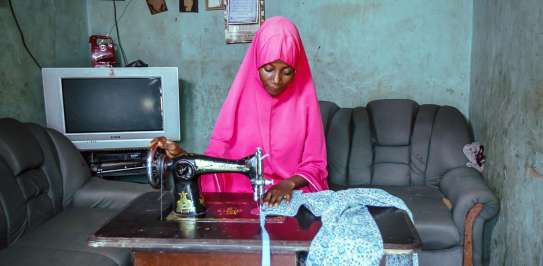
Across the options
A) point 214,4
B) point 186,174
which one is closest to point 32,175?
point 186,174

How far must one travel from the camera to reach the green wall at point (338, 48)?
3092mm

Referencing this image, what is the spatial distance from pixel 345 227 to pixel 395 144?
177cm

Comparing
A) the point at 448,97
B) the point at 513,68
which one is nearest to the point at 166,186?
the point at 513,68

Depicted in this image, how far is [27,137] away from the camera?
2316 millimetres

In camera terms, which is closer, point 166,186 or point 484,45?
point 166,186

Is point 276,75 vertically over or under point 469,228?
over

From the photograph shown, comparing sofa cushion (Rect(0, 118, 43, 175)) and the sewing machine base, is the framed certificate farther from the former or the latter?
the sewing machine base

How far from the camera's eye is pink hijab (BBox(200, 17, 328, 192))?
5.88 feet

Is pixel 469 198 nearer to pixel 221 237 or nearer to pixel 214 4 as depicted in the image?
pixel 221 237

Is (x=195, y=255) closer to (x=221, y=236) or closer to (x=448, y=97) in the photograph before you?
(x=221, y=236)

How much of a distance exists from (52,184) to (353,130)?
1832 millimetres

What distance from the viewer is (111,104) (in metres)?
2.91

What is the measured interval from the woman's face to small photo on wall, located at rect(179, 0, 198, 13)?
6.00ft

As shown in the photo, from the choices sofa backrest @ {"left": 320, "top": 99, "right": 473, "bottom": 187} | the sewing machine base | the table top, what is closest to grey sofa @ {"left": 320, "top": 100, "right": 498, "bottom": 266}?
sofa backrest @ {"left": 320, "top": 99, "right": 473, "bottom": 187}
